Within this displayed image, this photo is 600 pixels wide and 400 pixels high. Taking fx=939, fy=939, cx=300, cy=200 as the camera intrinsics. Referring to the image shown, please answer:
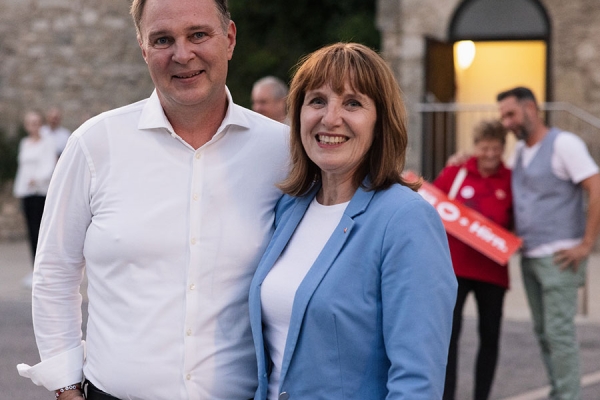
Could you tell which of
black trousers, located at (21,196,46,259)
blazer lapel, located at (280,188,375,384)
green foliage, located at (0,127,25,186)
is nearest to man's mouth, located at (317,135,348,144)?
blazer lapel, located at (280,188,375,384)

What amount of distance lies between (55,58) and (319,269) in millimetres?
14080

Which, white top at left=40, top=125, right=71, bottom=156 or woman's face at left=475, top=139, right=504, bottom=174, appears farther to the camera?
white top at left=40, top=125, right=71, bottom=156

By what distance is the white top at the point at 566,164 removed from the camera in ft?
18.3

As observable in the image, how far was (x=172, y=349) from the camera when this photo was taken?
261cm

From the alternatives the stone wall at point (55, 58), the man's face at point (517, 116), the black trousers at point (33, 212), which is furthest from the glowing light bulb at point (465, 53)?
the man's face at point (517, 116)

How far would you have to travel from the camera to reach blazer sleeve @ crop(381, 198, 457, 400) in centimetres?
235

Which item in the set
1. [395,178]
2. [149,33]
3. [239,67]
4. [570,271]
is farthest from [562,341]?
[239,67]

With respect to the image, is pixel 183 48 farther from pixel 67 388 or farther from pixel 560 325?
pixel 560 325

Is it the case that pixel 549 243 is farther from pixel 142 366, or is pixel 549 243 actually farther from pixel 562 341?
pixel 142 366

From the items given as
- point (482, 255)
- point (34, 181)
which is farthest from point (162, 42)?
point (34, 181)

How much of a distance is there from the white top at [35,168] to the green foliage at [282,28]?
20.4ft

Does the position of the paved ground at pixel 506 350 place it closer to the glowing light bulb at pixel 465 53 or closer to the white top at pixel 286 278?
the white top at pixel 286 278

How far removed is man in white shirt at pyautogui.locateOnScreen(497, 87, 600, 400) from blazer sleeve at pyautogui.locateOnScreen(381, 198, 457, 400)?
11.1 ft

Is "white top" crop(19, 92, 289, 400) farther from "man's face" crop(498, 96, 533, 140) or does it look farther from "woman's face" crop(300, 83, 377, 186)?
"man's face" crop(498, 96, 533, 140)
